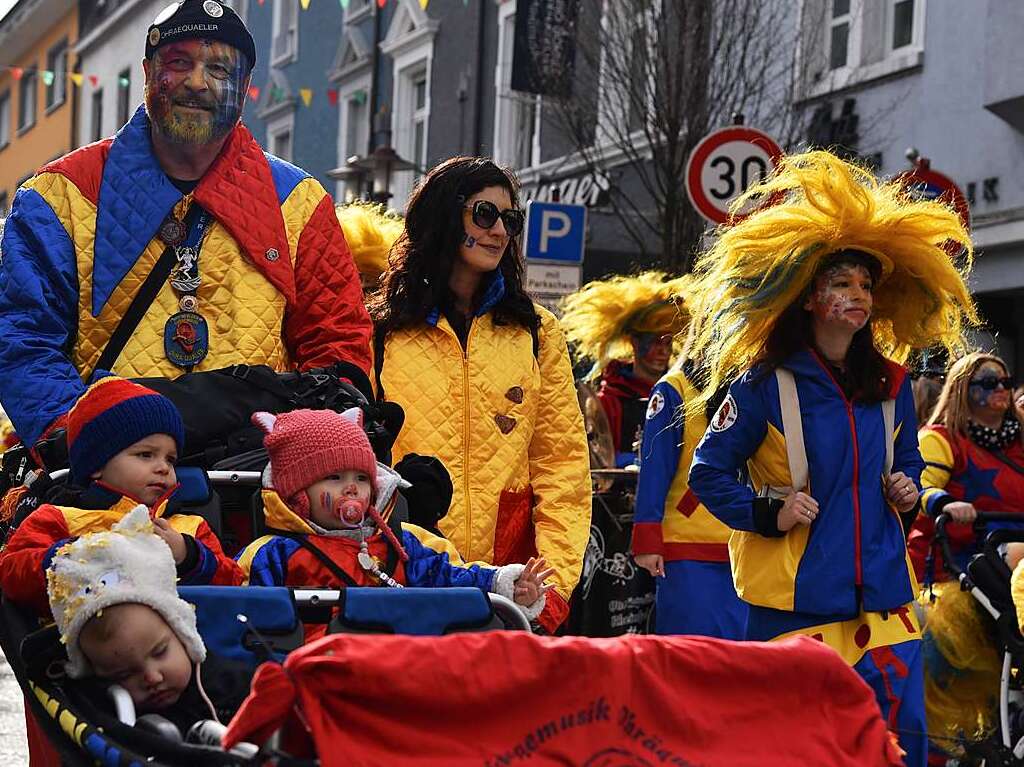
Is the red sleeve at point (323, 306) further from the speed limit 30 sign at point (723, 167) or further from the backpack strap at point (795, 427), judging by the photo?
the speed limit 30 sign at point (723, 167)

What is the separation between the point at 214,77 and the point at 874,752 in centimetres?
312

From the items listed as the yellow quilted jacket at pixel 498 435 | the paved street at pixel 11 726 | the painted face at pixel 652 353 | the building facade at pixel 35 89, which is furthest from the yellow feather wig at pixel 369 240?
the building facade at pixel 35 89

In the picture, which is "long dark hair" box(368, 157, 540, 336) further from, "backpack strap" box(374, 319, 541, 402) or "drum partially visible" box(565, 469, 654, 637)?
"drum partially visible" box(565, 469, 654, 637)

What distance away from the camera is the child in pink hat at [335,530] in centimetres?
460

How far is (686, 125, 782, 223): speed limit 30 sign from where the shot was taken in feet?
35.4

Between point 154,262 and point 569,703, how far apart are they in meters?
2.80

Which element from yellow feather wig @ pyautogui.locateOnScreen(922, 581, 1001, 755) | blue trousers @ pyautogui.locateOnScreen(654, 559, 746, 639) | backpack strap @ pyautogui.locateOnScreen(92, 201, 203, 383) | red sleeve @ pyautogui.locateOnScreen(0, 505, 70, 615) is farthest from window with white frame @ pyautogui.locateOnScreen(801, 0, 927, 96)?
red sleeve @ pyautogui.locateOnScreen(0, 505, 70, 615)

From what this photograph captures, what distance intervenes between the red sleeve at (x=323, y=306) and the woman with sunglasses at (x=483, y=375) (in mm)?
320

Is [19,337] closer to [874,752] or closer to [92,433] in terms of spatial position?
[92,433]

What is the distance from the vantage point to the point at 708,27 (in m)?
16.8

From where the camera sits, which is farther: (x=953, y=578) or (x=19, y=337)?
(x=953, y=578)

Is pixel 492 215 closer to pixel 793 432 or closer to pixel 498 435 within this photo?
pixel 498 435

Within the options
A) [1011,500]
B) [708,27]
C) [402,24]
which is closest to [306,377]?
[1011,500]

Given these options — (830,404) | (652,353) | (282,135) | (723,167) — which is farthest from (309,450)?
(282,135)
